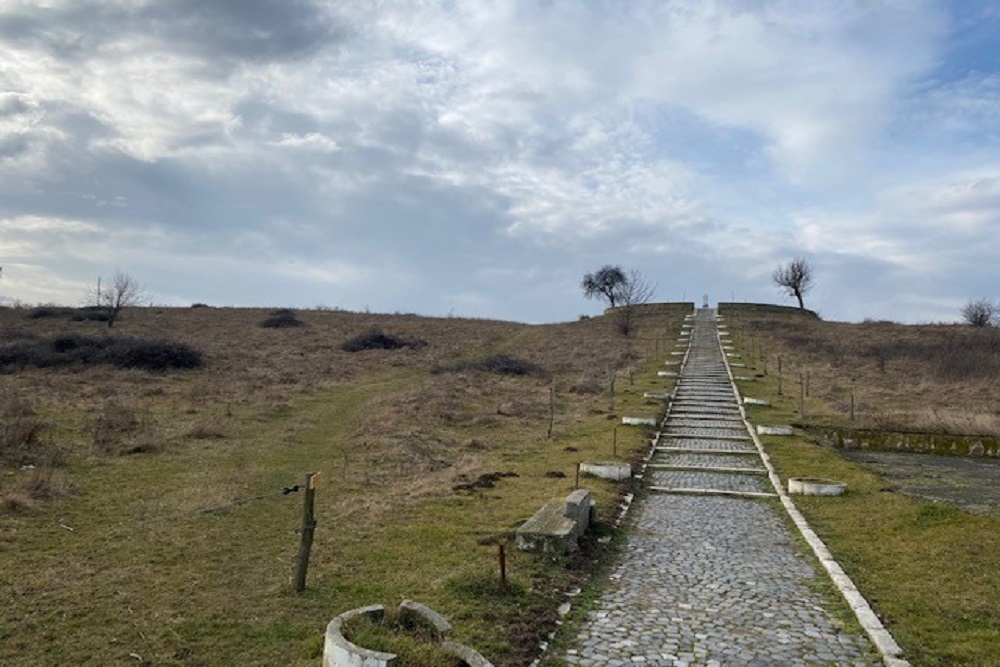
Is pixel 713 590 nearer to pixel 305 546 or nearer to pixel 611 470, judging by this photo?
pixel 305 546

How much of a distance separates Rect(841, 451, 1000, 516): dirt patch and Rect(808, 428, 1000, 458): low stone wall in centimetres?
41

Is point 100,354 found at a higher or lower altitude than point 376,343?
lower

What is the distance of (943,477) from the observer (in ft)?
59.4

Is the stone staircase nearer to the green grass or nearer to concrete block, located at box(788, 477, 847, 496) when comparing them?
concrete block, located at box(788, 477, 847, 496)

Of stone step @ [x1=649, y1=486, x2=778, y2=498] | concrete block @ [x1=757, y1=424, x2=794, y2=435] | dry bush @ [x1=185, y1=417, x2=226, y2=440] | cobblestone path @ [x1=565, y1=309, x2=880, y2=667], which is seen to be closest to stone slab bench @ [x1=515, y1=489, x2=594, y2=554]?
cobblestone path @ [x1=565, y1=309, x2=880, y2=667]

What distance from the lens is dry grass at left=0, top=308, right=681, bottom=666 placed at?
7281 mm

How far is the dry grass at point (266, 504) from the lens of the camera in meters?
7.28

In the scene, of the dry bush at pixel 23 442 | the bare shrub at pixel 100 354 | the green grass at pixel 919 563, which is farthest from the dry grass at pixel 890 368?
the bare shrub at pixel 100 354

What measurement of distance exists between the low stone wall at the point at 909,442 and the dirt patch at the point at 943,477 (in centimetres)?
41

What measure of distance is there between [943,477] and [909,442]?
5.15 m

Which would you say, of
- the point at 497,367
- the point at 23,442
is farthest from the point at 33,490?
the point at 497,367

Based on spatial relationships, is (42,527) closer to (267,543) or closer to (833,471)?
(267,543)

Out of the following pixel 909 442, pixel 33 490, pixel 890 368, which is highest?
pixel 890 368

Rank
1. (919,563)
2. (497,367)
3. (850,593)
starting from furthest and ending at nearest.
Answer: (497,367), (919,563), (850,593)
